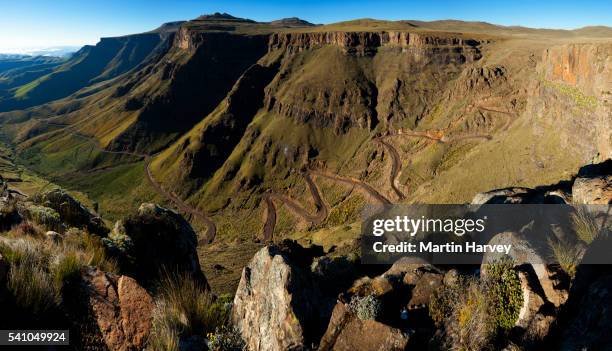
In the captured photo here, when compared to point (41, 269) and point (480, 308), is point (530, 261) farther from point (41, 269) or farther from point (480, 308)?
point (41, 269)

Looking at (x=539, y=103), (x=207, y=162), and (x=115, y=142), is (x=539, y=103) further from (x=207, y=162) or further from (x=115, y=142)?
(x=115, y=142)

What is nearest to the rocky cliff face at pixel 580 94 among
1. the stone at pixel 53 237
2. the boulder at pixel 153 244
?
the boulder at pixel 153 244

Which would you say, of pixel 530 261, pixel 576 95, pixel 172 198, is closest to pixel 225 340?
pixel 530 261

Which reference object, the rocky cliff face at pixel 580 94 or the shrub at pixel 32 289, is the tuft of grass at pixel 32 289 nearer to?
the shrub at pixel 32 289

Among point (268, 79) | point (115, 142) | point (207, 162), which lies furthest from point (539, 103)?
point (115, 142)

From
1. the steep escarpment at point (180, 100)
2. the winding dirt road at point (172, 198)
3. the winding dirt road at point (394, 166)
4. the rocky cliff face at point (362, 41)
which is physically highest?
the rocky cliff face at point (362, 41)

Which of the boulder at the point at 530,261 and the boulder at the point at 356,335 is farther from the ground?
the boulder at the point at 530,261

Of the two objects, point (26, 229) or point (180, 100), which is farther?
point (180, 100)
